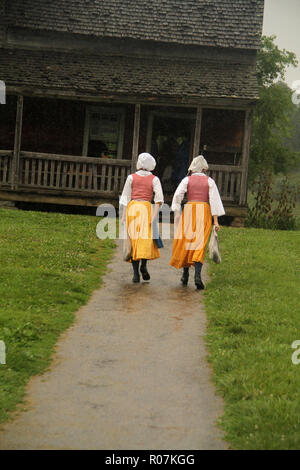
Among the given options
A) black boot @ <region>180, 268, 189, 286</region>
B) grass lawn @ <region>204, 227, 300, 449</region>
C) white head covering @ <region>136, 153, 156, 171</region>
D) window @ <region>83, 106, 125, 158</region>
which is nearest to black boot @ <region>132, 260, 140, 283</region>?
black boot @ <region>180, 268, 189, 286</region>

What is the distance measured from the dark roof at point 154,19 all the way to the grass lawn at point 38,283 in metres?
8.60

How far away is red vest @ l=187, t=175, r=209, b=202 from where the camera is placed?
34.2 feet

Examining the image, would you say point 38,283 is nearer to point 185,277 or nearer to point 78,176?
point 185,277

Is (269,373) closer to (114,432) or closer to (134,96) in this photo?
(114,432)

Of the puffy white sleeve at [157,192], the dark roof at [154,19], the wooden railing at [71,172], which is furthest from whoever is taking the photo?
the dark roof at [154,19]

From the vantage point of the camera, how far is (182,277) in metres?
10.7

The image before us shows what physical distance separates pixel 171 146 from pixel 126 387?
17820 mm

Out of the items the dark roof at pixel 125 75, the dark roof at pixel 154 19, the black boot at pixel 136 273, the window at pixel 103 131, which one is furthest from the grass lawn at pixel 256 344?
the dark roof at pixel 154 19

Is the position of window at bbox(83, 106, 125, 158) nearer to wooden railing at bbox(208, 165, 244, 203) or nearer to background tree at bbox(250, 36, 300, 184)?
wooden railing at bbox(208, 165, 244, 203)

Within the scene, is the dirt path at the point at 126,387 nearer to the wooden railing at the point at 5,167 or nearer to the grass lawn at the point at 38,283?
the grass lawn at the point at 38,283

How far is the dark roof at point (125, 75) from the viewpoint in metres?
19.8

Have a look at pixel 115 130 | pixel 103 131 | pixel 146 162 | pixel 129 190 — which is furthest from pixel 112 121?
pixel 146 162
